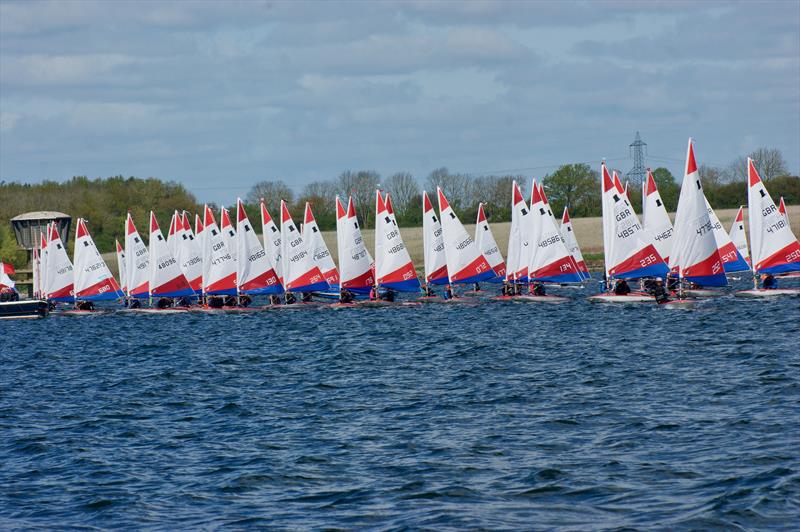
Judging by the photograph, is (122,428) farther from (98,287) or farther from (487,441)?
(98,287)

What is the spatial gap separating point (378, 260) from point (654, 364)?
30.3 metres

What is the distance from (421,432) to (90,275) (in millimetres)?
49620

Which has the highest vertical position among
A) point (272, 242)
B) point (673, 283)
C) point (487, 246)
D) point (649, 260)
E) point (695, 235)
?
point (272, 242)

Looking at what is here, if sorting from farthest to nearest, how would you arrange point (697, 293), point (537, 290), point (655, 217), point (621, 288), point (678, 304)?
point (537, 290) → point (697, 293) → point (655, 217) → point (621, 288) → point (678, 304)

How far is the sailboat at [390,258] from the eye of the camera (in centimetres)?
6081

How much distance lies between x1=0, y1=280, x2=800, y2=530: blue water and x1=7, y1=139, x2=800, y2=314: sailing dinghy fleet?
9.32 meters

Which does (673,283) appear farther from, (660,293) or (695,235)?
(695,235)

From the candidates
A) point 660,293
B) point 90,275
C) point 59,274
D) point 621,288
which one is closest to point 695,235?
point 660,293

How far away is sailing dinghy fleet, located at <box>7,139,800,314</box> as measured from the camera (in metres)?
52.0

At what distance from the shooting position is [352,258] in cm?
6194

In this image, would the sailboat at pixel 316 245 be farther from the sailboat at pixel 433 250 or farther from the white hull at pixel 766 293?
the white hull at pixel 766 293

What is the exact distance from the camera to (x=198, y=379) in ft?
110

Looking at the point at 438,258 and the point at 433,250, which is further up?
the point at 433,250

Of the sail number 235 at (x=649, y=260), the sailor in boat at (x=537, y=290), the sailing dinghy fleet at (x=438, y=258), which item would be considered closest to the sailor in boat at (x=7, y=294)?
the sailing dinghy fleet at (x=438, y=258)
